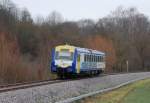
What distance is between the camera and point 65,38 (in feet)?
256

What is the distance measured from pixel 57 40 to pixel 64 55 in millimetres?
33400

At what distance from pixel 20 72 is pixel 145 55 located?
68.7m

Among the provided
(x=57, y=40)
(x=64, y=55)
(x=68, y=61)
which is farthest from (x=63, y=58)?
(x=57, y=40)

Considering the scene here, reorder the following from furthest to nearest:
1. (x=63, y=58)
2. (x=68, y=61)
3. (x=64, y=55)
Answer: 1. (x=64, y=55)
2. (x=63, y=58)
3. (x=68, y=61)

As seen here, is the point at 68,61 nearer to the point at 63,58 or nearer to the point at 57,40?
the point at 63,58

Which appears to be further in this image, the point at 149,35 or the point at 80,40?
the point at 149,35

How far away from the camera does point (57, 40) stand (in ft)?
244

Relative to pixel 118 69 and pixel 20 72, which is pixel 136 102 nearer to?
pixel 20 72

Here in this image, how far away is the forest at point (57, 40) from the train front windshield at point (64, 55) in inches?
114

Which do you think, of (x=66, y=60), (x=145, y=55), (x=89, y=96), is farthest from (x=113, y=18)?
(x=89, y=96)

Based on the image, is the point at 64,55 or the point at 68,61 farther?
the point at 64,55

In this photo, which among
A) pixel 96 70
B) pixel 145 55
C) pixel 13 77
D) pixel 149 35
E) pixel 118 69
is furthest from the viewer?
pixel 149 35

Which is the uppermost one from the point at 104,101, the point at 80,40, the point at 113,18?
the point at 113,18

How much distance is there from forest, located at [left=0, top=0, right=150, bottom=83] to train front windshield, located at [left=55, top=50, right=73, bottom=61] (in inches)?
114
